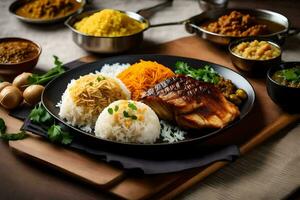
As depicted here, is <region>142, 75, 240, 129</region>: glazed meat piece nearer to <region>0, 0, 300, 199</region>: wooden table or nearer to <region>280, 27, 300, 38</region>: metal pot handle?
<region>0, 0, 300, 199</region>: wooden table

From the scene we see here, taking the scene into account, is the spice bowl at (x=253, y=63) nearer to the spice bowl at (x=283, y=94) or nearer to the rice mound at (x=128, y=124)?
the spice bowl at (x=283, y=94)

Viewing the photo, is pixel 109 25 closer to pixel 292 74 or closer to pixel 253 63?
pixel 253 63

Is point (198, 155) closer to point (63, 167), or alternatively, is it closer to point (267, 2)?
point (63, 167)

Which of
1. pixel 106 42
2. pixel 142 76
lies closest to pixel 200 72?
pixel 142 76

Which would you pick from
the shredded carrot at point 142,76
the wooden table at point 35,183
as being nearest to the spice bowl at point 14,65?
Result: the shredded carrot at point 142,76

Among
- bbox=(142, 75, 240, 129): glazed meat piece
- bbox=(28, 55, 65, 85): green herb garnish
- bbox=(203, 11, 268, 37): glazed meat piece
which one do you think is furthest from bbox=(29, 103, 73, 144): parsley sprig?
bbox=(203, 11, 268, 37): glazed meat piece

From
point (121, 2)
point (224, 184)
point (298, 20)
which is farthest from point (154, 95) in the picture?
point (121, 2)

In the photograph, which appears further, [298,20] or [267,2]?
[267,2]
